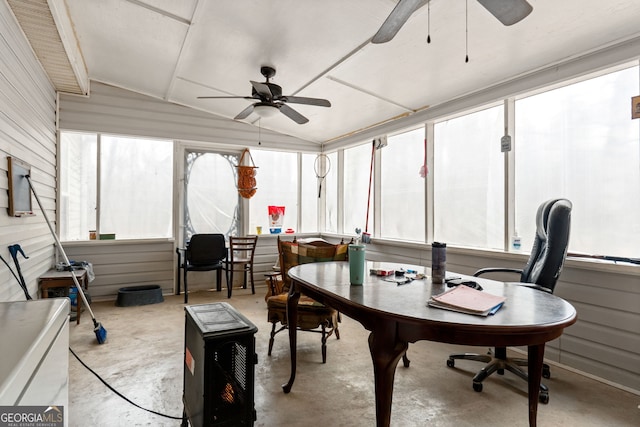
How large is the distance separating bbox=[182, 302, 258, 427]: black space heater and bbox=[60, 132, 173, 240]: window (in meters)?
3.79

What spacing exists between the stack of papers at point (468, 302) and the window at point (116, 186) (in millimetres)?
4569

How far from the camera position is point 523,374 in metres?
2.35

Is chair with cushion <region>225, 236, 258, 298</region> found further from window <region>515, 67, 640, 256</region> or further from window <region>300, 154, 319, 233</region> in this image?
window <region>515, 67, 640, 256</region>

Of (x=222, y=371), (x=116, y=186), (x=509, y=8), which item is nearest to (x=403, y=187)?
(x=509, y=8)

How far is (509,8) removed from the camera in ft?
5.21

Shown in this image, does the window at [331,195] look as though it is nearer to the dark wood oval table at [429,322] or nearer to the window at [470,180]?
the window at [470,180]

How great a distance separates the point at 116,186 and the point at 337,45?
12.2 feet

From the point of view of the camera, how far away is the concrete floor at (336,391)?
203 centimetres

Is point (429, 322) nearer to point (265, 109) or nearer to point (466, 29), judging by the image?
point (466, 29)

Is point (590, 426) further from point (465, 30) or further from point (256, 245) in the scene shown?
point (256, 245)

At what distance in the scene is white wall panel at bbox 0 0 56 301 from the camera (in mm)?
2520

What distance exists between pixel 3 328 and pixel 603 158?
11.9 ft

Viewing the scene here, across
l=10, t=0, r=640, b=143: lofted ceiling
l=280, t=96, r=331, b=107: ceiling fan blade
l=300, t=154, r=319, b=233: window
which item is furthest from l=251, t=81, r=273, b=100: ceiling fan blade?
l=300, t=154, r=319, b=233: window

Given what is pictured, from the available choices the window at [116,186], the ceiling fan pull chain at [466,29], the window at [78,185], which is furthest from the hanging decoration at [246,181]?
the ceiling fan pull chain at [466,29]
